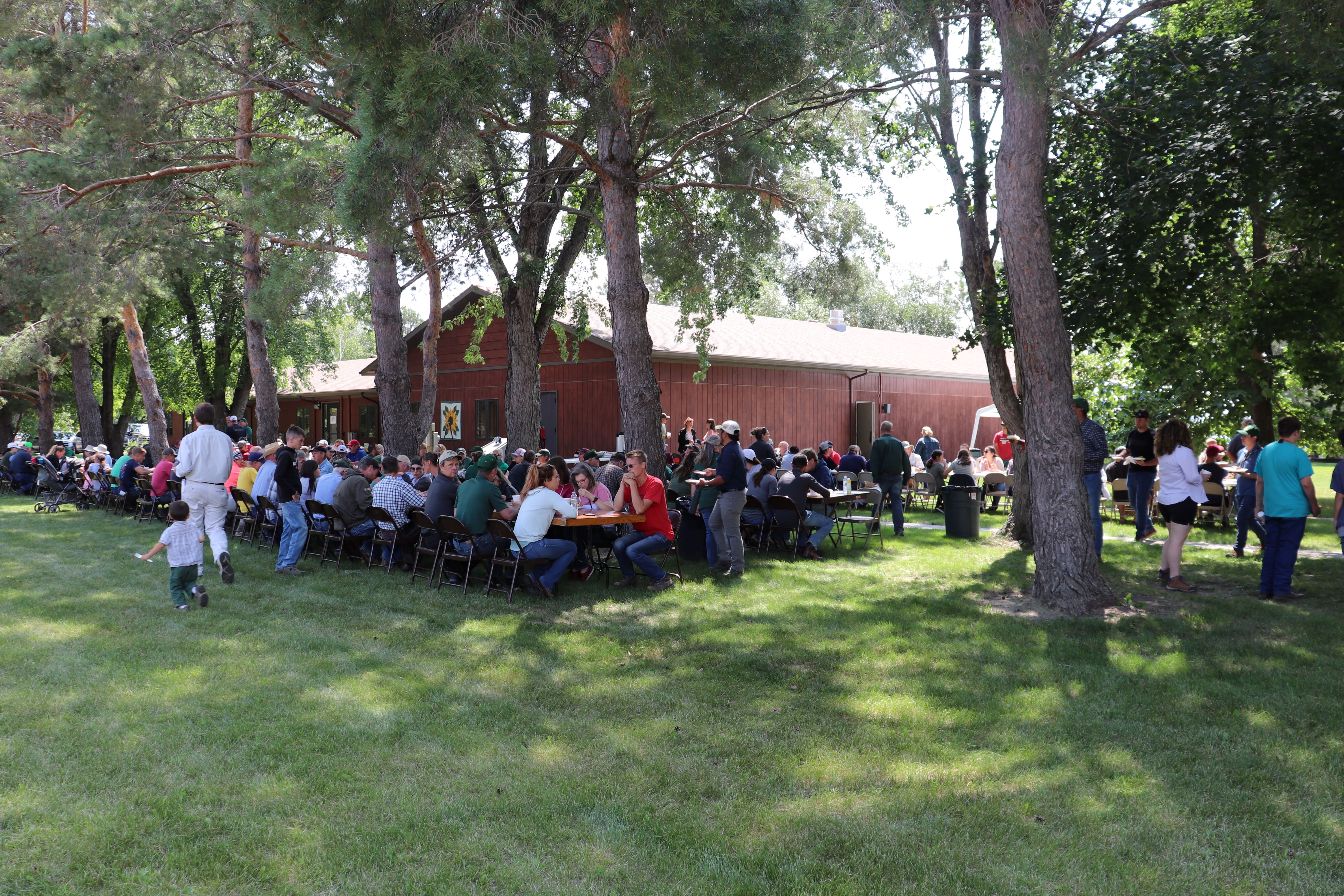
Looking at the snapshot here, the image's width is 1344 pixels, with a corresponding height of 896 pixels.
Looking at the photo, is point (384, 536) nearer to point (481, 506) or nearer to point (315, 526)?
point (315, 526)

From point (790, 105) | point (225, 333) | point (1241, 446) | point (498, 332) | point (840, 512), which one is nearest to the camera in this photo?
point (790, 105)

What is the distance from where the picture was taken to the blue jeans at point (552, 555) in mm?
8555

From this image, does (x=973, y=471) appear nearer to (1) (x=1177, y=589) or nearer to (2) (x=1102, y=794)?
(1) (x=1177, y=589)

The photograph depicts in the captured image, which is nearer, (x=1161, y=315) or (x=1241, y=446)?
(x=1161, y=315)

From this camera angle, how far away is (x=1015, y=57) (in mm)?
7754

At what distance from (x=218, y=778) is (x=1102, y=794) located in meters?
4.00

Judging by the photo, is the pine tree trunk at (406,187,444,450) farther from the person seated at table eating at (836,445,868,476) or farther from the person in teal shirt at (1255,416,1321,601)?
the person in teal shirt at (1255,416,1321,601)

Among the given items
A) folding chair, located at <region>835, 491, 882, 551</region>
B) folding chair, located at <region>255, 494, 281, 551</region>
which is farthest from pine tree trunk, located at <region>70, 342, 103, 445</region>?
folding chair, located at <region>835, 491, 882, 551</region>

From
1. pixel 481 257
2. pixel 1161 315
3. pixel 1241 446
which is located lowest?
pixel 1241 446

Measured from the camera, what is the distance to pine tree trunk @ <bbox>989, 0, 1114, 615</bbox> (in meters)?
7.94

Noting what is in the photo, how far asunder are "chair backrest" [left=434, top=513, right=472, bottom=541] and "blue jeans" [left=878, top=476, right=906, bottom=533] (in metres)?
6.81

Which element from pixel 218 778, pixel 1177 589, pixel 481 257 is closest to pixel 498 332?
pixel 481 257

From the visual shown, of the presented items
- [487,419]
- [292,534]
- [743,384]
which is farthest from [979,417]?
[292,534]

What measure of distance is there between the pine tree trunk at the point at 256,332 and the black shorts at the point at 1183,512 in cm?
1351
